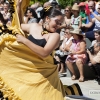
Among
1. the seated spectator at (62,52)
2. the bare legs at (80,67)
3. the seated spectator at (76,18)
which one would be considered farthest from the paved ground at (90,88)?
the seated spectator at (76,18)

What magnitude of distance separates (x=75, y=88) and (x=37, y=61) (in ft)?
2.76

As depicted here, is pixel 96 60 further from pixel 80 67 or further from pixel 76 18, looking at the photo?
pixel 76 18

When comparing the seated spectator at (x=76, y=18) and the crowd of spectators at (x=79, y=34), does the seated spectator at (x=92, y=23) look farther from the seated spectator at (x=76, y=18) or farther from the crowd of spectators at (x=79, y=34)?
the seated spectator at (x=76, y=18)

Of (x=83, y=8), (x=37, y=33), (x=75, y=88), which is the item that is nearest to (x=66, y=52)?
(x=83, y=8)

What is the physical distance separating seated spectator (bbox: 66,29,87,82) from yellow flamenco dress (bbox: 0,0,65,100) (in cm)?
377

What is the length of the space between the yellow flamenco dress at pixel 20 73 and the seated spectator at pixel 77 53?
12.4ft

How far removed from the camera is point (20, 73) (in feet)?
12.3

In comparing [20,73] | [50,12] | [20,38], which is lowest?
[20,73]

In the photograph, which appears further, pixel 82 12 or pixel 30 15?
pixel 30 15

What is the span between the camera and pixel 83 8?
917cm

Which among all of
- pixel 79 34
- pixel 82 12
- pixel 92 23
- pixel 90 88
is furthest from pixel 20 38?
pixel 82 12

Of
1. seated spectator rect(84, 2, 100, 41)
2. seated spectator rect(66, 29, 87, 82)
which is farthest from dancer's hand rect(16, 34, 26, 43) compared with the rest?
seated spectator rect(84, 2, 100, 41)

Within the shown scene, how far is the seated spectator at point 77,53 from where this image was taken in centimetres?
754

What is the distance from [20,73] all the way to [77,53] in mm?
3918
